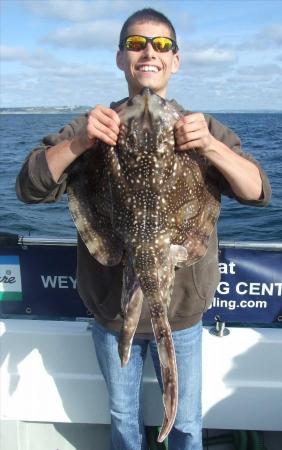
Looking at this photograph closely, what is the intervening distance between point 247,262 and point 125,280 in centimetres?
151

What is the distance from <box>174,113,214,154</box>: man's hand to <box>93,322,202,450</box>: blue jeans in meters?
1.29

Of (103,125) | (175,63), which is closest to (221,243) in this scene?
(175,63)

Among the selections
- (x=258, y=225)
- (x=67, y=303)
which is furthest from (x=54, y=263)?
(x=258, y=225)

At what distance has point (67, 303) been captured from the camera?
394cm

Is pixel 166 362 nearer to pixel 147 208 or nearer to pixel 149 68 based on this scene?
pixel 147 208

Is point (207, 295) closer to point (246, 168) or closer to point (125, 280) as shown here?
point (125, 280)

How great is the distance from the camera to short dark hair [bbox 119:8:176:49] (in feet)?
8.87

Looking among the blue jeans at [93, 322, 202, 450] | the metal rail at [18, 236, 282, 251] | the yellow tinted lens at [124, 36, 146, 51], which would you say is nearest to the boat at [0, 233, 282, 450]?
the metal rail at [18, 236, 282, 251]

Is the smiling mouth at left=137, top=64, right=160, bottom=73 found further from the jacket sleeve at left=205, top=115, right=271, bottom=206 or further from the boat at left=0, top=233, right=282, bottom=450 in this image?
the boat at left=0, top=233, right=282, bottom=450

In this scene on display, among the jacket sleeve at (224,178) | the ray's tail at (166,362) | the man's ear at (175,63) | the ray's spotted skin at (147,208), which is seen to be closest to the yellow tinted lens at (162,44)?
the man's ear at (175,63)

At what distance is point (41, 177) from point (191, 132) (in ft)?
2.83

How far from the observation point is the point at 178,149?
7.44ft

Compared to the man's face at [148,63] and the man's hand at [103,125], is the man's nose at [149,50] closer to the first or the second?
the man's face at [148,63]

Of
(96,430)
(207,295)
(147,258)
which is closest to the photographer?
(147,258)
